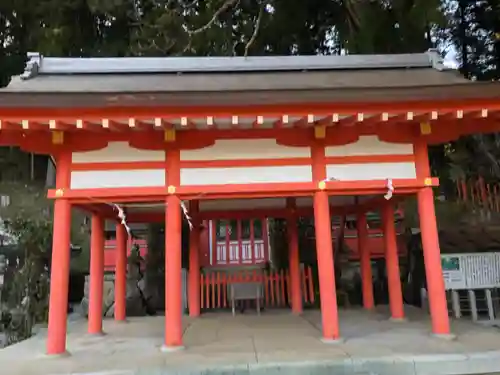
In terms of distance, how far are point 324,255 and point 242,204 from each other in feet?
9.85

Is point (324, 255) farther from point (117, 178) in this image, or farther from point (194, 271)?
point (194, 271)

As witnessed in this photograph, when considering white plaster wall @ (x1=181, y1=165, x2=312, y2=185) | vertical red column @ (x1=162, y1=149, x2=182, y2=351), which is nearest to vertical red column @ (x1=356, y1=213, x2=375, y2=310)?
white plaster wall @ (x1=181, y1=165, x2=312, y2=185)

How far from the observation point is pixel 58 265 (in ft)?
18.0

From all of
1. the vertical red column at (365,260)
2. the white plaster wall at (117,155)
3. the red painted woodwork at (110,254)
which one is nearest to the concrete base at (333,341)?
the white plaster wall at (117,155)

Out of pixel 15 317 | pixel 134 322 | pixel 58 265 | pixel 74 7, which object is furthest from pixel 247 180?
pixel 74 7

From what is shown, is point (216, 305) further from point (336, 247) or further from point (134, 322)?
point (336, 247)

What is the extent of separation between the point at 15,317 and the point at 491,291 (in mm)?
10205

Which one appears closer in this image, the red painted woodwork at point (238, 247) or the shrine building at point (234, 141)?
the shrine building at point (234, 141)

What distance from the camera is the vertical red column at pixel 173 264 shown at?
548 centimetres

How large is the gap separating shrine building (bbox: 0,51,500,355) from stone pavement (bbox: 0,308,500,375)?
0.40 m

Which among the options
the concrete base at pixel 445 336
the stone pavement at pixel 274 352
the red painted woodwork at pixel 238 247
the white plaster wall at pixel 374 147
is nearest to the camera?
the stone pavement at pixel 274 352

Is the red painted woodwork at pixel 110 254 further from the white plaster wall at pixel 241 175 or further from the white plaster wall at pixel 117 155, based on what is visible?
the white plaster wall at pixel 241 175

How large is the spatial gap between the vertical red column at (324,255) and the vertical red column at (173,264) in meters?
1.81

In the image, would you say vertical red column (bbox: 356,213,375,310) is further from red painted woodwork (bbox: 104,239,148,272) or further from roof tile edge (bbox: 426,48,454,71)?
red painted woodwork (bbox: 104,239,148,272)
